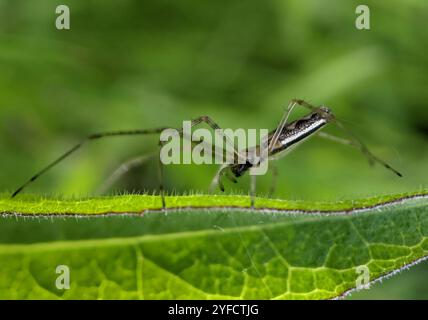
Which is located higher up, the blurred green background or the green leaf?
the blurred green background

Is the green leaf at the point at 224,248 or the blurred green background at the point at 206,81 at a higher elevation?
the blurred green background at the point at 206,81

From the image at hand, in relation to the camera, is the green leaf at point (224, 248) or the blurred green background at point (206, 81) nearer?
the green leaf at point (224, 248)

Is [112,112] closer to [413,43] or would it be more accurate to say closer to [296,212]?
[413,43]

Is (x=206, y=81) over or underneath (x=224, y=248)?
over

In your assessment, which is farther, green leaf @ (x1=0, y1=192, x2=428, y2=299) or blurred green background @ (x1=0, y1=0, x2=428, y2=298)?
blurred green background @ (x1=0, y1=0, x2=428, y2=298)

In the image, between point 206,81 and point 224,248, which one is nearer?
point 224,248
